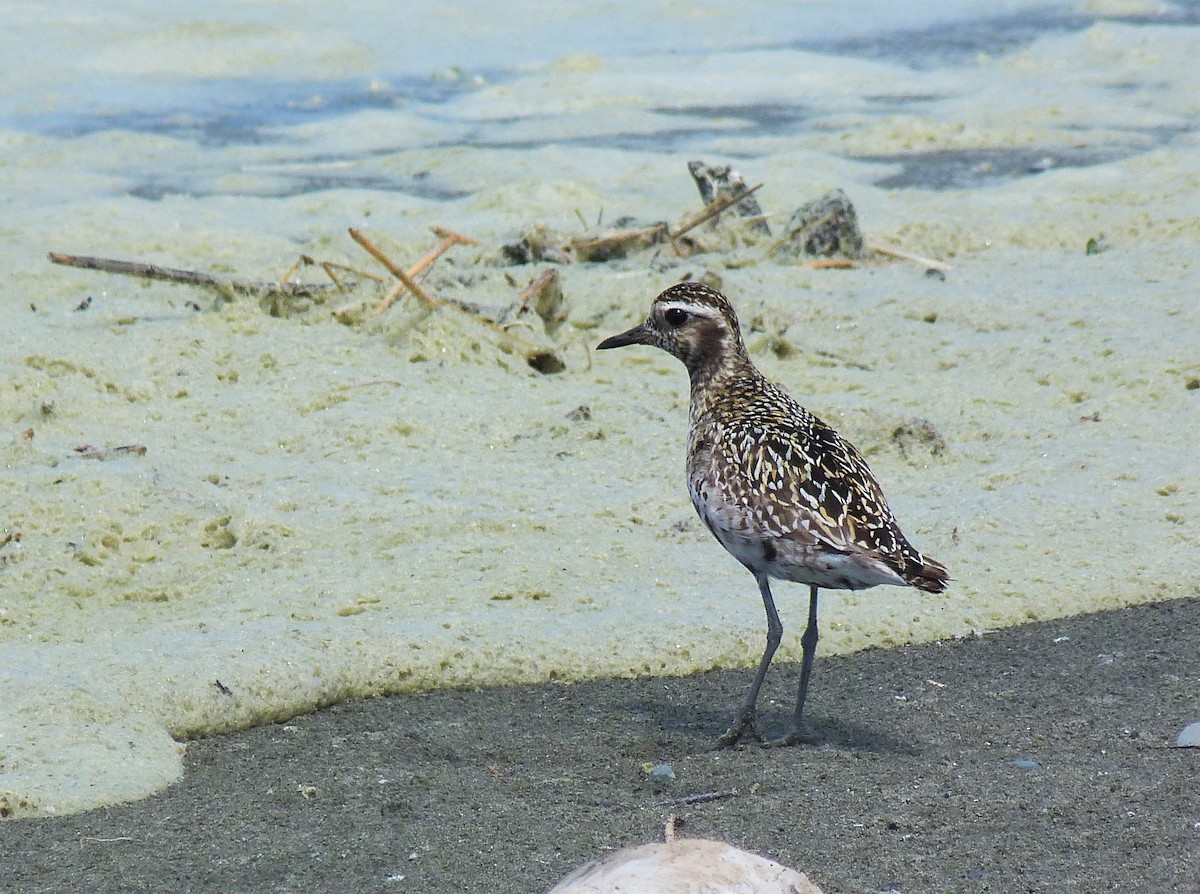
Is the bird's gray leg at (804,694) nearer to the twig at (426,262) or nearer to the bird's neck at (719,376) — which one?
the bird's neck at (719,376)

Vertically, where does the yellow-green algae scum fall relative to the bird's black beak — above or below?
below

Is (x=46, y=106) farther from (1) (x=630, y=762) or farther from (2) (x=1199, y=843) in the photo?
(2) (x=1199, y=843)

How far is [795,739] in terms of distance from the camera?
3.53 metres

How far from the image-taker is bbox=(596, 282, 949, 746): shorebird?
3373mm

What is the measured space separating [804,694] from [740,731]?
0.56 feet

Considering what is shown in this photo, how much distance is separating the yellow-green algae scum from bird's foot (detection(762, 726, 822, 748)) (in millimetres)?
525

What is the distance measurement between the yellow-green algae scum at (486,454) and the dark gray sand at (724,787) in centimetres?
15

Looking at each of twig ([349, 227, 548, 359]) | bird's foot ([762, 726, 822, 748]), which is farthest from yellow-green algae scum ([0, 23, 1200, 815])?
bird's foot ([762, 726, 822, 748])

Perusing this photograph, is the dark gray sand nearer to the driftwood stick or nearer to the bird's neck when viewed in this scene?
the bird's neck

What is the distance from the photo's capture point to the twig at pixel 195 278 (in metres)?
6.00

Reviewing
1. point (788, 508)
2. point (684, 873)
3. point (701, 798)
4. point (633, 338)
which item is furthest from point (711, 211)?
point (684, 873)

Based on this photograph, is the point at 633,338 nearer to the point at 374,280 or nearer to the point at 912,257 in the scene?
the point at 374,280

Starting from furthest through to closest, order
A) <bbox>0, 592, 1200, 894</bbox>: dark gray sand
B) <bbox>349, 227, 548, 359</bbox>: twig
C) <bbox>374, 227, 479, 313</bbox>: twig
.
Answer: <bbox>374, 227, 479, 313</bbox>: twig → <bbox>349, 227, 548, 359</bbox>: twig → <bbox>0, 592, 1200, 894</bbox>: dark gray sand

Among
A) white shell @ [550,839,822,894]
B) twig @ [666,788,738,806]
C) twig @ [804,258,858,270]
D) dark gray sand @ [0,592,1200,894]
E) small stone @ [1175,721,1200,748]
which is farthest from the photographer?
twig @ [804,258,858,270]
